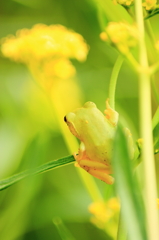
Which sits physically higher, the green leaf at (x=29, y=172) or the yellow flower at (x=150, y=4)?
the yellow flower at (x=150, y=4)

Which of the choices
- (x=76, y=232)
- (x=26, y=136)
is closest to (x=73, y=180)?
(x=76, y=232)

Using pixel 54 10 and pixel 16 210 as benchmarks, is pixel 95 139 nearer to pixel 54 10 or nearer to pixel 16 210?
pixel 16 210

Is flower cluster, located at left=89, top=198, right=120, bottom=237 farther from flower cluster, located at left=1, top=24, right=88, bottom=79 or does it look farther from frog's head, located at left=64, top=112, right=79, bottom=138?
flower cluster, located at left=1, top=24, right=88, bottom=79

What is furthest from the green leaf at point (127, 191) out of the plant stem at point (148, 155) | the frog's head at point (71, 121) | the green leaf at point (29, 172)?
the frog's head at point (71, 121)

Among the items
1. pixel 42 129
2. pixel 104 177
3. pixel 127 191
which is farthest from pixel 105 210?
pixel 42 129

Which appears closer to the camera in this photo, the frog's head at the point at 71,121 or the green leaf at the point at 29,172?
the green leaf at the point at 29,172

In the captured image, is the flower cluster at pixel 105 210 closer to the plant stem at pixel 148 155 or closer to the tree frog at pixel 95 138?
the tree frog at pixel 95 138

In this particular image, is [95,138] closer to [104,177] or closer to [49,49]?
[104,177]
